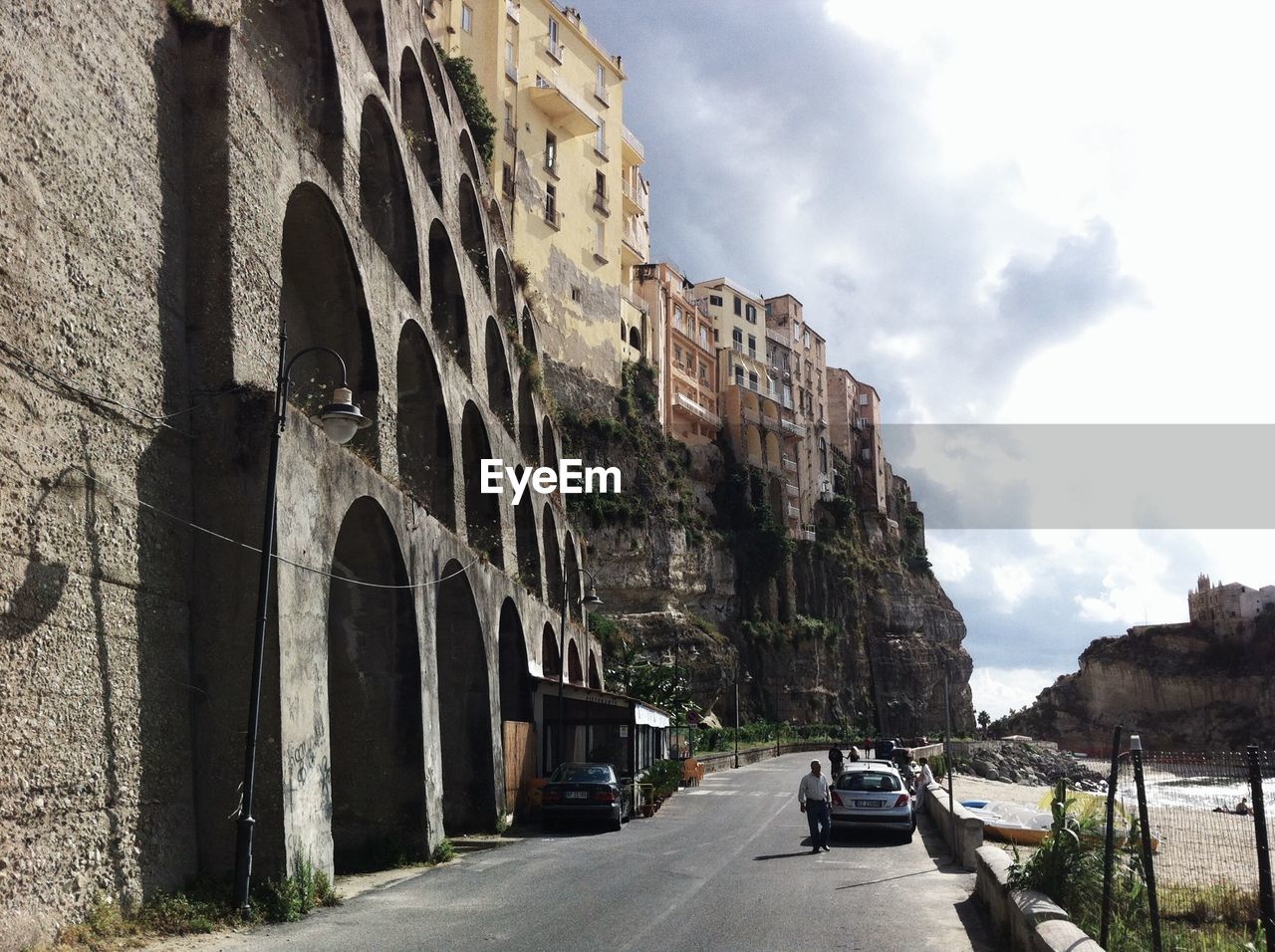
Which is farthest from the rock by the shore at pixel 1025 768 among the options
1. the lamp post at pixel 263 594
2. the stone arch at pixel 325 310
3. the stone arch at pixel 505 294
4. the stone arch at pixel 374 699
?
the lamp post at pixel 263 594

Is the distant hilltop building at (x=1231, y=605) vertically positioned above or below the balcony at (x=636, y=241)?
below

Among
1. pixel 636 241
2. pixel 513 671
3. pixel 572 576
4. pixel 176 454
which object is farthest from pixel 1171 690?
pixel 176 454

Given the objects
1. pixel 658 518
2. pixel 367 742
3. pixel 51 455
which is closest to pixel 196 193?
pixel 51 455

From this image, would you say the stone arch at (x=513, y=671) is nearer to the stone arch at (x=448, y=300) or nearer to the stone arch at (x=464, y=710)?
the stone arch at (x=464, y=710)

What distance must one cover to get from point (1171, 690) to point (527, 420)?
11636 cm

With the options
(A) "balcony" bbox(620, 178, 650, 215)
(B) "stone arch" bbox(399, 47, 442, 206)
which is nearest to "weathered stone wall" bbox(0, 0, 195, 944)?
(B) "stone arch" bbox(399, 47, 442, 206)

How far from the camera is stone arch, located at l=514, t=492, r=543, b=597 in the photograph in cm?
3316

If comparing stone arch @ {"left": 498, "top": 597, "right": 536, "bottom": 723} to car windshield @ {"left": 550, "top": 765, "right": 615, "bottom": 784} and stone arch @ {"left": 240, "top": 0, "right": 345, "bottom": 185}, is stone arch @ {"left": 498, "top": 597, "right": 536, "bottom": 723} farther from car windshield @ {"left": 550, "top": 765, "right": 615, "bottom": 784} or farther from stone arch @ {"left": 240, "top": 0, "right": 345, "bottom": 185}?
stone arch @ {"left": 240, "top": 0, "right": 345, "bottom": 185}

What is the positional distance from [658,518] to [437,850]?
174ft

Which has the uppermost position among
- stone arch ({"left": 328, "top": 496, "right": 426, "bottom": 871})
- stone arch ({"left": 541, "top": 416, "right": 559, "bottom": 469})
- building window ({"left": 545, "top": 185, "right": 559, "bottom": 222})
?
building window ({"left": 545, "top": 185, "right": 559, "bottom": 222})

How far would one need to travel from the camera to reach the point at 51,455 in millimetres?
10125

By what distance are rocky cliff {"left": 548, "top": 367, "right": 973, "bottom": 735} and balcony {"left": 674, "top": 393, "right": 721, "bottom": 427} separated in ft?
9.16

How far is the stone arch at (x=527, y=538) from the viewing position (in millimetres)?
33156

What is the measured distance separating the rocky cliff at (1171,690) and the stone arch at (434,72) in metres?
116
